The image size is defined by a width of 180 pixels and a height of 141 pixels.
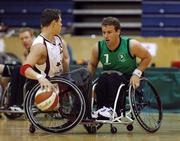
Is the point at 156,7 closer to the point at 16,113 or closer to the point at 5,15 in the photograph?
the point at 5,15

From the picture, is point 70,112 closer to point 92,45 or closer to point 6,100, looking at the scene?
point 6,100

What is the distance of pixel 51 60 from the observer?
535cm

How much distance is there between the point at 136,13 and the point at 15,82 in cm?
788

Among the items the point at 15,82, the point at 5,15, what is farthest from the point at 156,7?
the point at 15,82

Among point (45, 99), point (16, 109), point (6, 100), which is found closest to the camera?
point (45, 99)

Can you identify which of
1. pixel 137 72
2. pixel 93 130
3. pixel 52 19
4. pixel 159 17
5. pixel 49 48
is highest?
pixel 159 17

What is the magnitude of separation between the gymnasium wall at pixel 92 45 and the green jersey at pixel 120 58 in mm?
6240

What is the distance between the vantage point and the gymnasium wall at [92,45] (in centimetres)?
1193

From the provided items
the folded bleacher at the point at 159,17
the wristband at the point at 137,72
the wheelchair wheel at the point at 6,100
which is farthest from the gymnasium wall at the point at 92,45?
the wristband at the point at 137,72

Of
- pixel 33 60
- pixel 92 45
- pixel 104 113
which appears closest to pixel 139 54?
pixel 104 113

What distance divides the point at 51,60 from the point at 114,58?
2.13 feet

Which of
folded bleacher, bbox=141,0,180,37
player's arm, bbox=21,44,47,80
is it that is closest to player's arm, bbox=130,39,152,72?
player's arm, bbox=21,44,47,80

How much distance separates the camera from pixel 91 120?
17.3ft

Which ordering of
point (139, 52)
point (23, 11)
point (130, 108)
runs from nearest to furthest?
point (130, 108)
point (139, 52)
point (23, 11)
